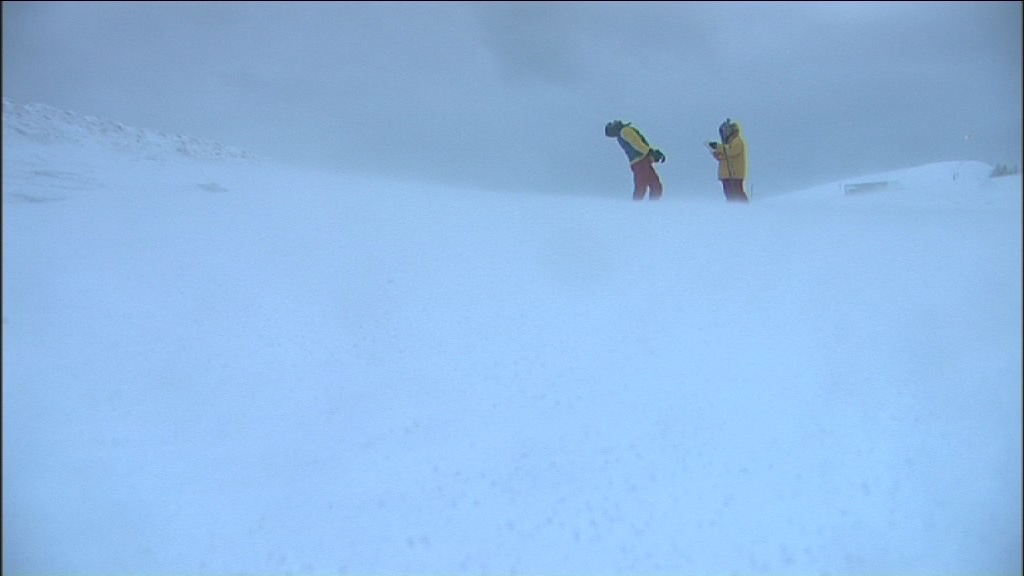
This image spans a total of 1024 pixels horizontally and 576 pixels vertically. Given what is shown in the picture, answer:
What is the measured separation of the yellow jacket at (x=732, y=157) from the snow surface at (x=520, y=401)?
7.40 feet

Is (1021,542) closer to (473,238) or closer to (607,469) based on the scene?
(607,469)

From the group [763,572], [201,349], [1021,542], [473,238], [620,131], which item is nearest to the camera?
[763,572]

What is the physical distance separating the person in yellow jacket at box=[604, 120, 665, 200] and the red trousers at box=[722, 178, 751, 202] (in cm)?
102

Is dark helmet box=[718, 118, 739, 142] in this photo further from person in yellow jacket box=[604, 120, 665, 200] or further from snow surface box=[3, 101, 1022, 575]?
snow surface box=[3, 101, 1022, 575]

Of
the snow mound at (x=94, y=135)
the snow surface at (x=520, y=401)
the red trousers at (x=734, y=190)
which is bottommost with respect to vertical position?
the snow surface at (x=520, y=401)

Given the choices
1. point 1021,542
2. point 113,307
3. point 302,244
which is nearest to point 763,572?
point 1021,542

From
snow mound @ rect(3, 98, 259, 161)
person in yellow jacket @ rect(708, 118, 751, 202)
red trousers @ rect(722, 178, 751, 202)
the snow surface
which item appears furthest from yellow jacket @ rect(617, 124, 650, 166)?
snow mound @ rect(3, 98, 259, 161)

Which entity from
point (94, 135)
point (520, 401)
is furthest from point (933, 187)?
point (94, 135)

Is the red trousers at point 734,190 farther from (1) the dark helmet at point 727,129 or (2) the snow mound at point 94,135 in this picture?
(2) the snow mound at point 94,135

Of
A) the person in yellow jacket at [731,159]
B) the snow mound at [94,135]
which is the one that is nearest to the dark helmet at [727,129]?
the person in yellow jacket at [731,159]

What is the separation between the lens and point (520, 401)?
483 centimetres

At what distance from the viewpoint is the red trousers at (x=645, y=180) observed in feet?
35.9

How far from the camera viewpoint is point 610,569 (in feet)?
11.6

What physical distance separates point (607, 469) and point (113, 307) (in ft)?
15.1
